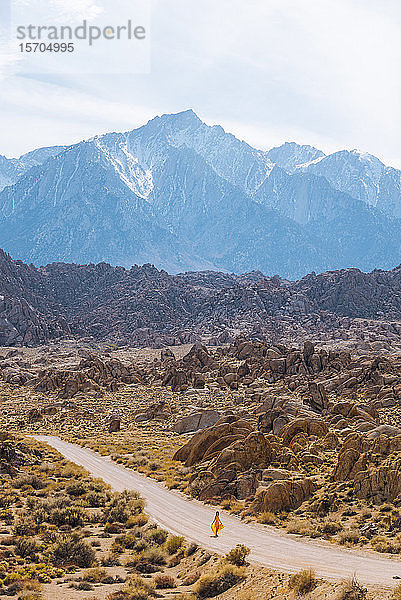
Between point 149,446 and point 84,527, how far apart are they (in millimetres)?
26907

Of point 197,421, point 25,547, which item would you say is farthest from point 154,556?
point 197,421

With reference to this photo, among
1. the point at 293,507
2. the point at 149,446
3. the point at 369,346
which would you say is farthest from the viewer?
the point at 369,346

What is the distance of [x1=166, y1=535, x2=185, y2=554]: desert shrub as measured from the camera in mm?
24688

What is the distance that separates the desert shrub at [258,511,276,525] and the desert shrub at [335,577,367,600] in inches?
427

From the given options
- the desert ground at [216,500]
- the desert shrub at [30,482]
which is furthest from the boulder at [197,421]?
the desert shrub at [30,482]

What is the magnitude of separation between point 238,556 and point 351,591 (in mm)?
5793

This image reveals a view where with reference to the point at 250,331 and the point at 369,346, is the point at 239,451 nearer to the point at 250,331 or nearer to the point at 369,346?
the point at 369,346

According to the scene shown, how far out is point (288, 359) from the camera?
3844 inches

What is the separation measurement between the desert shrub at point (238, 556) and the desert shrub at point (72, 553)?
574 cm

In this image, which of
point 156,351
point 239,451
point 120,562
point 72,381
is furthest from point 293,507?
point 156,351

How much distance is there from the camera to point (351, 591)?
17.4m

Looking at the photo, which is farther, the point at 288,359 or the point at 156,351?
the point at 156,351

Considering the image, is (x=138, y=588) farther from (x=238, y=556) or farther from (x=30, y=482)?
(x=30, y=482)

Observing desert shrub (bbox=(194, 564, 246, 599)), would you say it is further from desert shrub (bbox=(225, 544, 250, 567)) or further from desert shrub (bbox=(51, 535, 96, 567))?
desert shrub (bbox=(51, 535, 96, 567))
